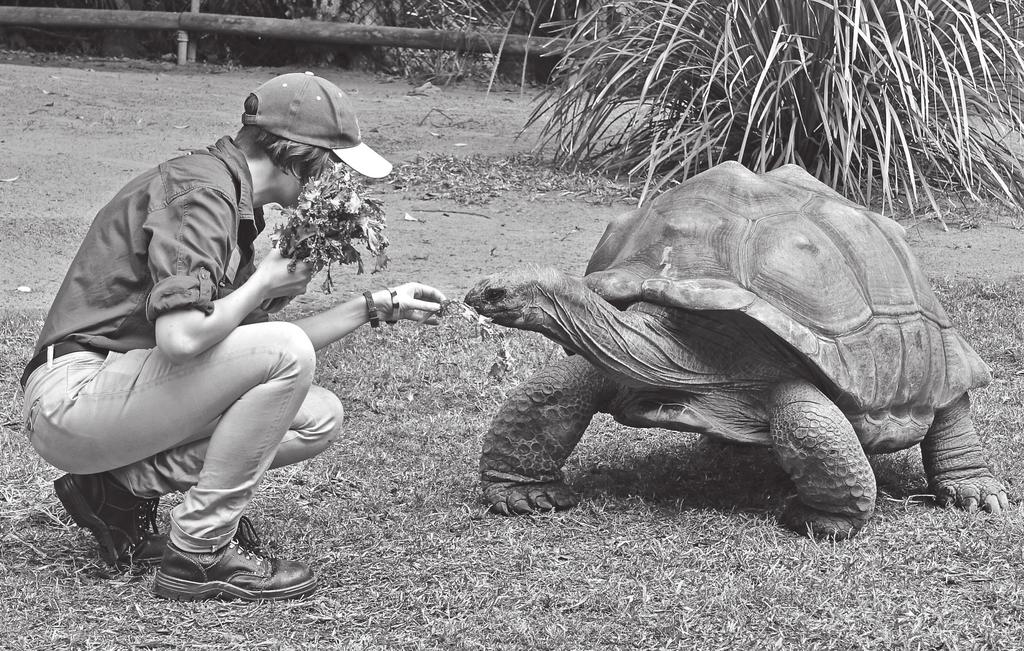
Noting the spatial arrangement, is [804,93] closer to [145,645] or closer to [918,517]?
[918,517]

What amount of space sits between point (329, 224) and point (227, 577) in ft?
3.01

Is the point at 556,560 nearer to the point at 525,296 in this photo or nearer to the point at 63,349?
the point at 525,296

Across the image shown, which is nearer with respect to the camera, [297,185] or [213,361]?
[213,361]

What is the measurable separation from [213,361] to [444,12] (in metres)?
9.46

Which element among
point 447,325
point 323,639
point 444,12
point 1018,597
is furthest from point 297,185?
point 444,12

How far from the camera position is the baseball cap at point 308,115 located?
9.39 ft

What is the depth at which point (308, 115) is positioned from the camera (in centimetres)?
287

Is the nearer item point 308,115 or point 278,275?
point 278,275

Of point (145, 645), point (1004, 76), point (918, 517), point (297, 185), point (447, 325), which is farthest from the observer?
point (1004, 76)

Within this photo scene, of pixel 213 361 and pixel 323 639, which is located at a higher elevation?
pixel 213 361

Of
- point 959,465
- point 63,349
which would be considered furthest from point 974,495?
point 63,349

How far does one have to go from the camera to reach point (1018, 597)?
305cm

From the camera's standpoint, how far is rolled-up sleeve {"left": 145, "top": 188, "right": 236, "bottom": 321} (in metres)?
2.57

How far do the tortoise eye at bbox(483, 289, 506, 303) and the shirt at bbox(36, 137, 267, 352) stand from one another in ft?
2.08
